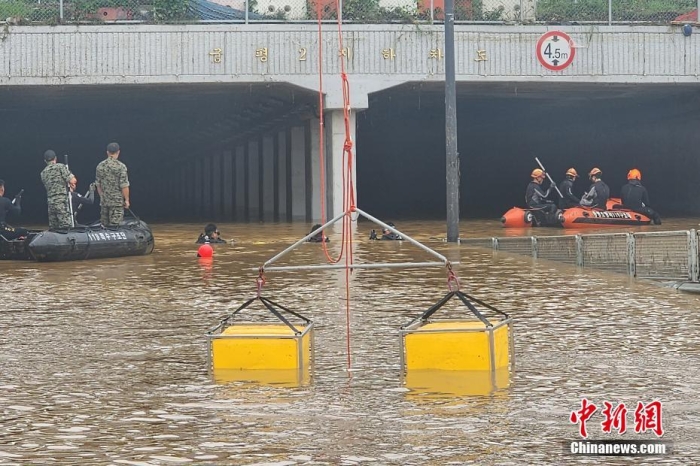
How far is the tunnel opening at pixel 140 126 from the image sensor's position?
3769cm

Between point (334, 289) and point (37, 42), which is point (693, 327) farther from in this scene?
point (37, 42)

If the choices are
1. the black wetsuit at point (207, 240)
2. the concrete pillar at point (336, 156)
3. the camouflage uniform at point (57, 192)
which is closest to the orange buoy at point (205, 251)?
the camouflage uniform at point (57, 192)

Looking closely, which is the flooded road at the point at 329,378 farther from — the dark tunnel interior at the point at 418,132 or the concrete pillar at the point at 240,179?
the concrete pillar at the point at 240,179

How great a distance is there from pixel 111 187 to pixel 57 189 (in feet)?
3.14

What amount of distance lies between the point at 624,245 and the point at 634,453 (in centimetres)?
1157

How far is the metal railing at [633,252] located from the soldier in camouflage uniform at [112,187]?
7.27 metres

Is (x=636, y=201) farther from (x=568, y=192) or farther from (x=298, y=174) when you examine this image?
(x=298, y=174)

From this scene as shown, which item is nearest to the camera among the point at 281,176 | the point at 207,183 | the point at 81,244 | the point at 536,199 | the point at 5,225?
the point at 81,244

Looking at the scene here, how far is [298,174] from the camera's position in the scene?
41.3 metres

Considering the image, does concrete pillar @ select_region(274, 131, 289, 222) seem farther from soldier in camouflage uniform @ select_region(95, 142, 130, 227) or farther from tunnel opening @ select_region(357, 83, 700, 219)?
soldier in camouflage uniform @ select_region(95, 142, 130, 227)

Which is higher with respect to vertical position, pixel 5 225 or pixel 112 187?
pixel 112 187

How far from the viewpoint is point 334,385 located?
10.2 meters

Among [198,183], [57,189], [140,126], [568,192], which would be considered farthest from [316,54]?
[198,183]

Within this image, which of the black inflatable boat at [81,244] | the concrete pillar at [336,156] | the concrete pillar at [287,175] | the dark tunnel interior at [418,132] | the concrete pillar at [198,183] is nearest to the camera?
the black inflatable boat at [81,244]
